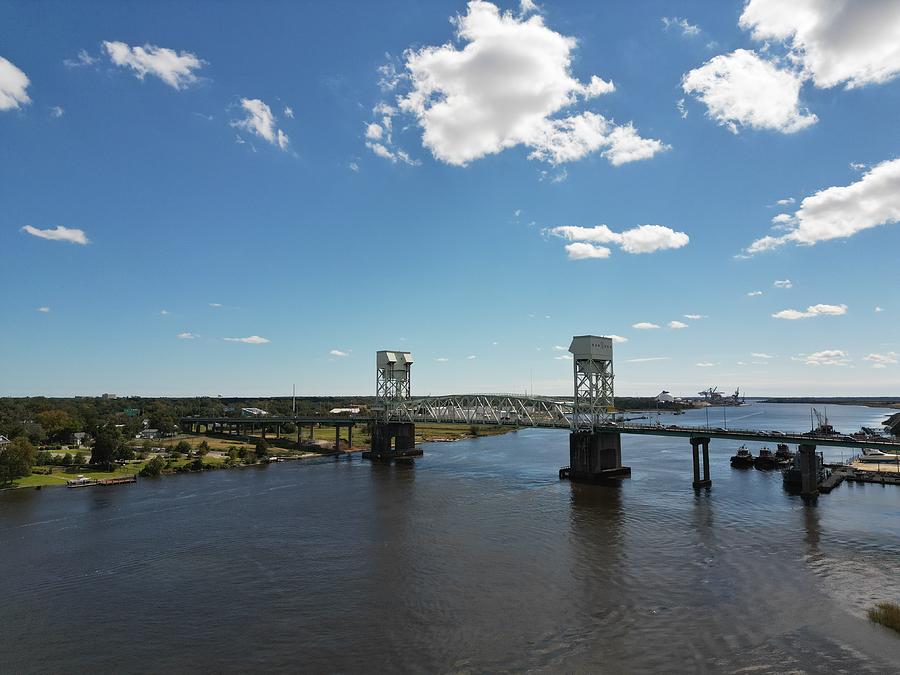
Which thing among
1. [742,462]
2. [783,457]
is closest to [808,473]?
[742,462]

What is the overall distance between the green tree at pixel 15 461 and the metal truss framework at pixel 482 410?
69.7m

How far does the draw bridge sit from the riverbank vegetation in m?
32.7

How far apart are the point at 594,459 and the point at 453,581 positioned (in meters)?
48.3

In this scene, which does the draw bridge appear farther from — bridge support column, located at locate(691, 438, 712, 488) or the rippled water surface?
the rippled water surface

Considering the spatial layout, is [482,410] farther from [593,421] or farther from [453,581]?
→ [453,581]

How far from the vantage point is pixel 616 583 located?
122 feet

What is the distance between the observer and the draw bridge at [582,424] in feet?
223

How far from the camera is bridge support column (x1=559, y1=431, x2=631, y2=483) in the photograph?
80.7 meters

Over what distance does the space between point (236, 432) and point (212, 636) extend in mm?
152893

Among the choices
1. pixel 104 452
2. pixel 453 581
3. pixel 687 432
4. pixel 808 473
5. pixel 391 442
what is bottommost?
pixel 453 581

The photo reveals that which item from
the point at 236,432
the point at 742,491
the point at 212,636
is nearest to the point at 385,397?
the point at 236,432

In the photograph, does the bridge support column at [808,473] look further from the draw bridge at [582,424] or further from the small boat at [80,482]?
the small boat at [80,482]

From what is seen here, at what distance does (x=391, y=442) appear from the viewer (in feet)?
413

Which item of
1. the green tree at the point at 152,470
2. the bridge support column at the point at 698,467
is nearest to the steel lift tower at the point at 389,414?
the green tree at the point at 152,470
